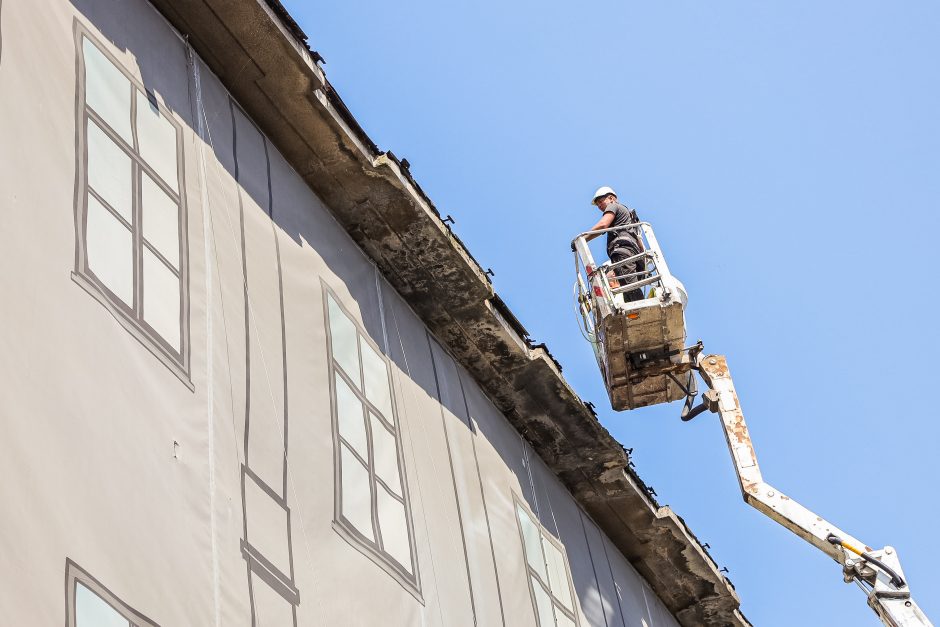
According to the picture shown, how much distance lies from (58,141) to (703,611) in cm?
1159

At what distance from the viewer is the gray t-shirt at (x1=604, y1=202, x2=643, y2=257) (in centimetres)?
1391

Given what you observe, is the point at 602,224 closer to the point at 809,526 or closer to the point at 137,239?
the point at 809,526

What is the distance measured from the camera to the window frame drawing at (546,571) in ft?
41.9

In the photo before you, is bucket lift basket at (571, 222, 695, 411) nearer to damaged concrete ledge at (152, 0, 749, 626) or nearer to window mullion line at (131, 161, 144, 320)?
damaged concrete ledge at (152, 0, 749, 626)

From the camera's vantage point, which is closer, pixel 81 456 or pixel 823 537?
pixel 81 456

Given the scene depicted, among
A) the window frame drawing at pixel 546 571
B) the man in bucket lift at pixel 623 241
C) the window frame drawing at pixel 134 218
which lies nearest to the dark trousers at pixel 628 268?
the man in bucket lift at pixel 623 241

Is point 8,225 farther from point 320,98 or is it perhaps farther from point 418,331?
point 418,331

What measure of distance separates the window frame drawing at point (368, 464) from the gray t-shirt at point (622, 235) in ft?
11.6

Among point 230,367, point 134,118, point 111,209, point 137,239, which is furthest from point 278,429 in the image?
point 134,118

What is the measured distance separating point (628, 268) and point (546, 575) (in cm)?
314

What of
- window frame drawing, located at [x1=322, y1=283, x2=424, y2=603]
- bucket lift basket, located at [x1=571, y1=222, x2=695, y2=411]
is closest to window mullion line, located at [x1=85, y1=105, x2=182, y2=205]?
window frame drawing, located at [x1=322, y1=283, x2=424, y2=603]

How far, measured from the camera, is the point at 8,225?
22.2 ft

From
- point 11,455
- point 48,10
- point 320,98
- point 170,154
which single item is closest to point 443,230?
point 320,98

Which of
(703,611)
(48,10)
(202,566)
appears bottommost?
(202,566)
